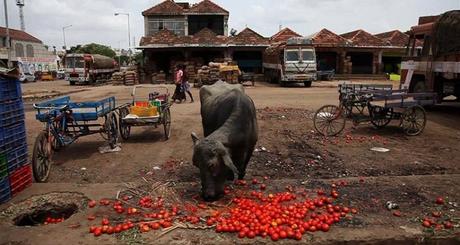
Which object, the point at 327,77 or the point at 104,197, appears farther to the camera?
the point at 327,77

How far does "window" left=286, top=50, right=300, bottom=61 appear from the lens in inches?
1027

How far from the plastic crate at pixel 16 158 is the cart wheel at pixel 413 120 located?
9.26 metres

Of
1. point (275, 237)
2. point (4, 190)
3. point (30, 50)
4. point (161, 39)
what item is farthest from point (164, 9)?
point (275, 237)

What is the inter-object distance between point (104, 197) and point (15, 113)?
6.04 feet

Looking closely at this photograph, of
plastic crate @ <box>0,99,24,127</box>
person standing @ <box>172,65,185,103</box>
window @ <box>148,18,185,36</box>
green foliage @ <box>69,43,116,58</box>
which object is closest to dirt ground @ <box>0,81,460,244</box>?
plastic crate @ <box>0,99,24,127</box>

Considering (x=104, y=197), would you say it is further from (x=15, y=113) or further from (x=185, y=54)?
(x=185, y=54)

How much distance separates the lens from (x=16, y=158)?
556 centimetres

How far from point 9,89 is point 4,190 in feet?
4.69

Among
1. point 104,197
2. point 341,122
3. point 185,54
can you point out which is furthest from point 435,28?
point 185,54

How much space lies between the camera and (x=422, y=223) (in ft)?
14.7

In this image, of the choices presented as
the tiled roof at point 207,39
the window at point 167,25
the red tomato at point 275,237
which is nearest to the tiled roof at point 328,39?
the tiled roof at point 207,39

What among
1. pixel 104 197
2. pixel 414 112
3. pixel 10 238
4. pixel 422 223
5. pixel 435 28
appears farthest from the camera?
pixel 435 28

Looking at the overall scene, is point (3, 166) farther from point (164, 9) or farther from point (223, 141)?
point (164, 9)

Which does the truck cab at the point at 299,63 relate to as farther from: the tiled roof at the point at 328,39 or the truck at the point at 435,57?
the truck at the point at 435,57
